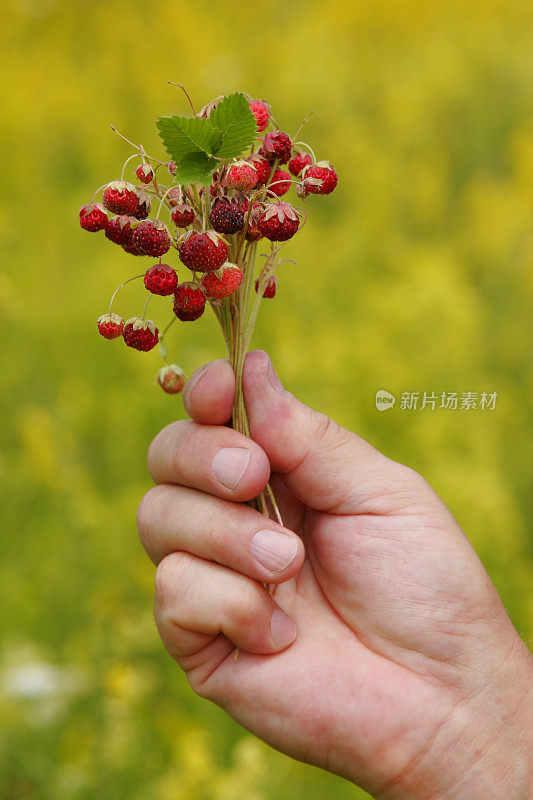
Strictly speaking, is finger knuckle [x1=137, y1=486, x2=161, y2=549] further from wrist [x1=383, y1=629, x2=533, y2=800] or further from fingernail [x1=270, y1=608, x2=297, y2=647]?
wrist [x1=383, y1=629, x2=533, y2=800]

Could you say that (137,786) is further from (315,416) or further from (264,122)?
(264,122)

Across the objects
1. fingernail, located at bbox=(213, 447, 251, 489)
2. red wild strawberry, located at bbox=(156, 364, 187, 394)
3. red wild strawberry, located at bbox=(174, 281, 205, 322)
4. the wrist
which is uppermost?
red wild strawberry, located at bbox=(174, 281, 205, 322)

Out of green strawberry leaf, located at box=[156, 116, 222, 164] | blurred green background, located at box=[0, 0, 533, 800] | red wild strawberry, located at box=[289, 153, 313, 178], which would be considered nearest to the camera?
green strawberry leaf, located at box=[156, 116, 222, 164]

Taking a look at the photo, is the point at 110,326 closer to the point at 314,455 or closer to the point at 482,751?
the point at 314,455
